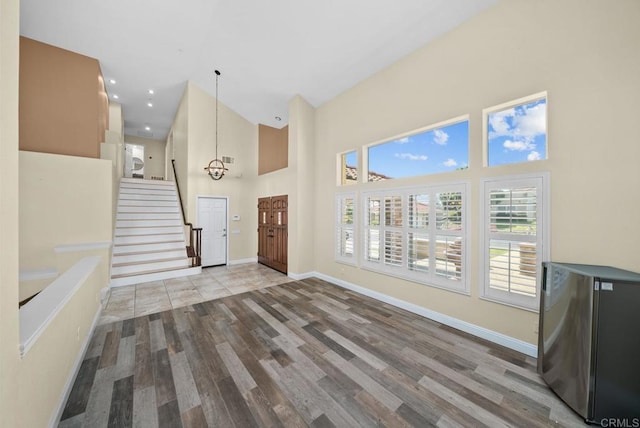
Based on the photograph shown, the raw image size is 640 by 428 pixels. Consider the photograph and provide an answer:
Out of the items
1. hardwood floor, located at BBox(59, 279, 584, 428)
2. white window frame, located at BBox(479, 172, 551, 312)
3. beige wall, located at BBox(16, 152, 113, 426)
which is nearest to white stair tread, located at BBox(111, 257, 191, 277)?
beige wall, located at BBox(16, 152, 113, 426)

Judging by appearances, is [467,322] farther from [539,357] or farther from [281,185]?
[281,185]

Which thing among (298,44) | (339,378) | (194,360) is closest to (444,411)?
(339,378)

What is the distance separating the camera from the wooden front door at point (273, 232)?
6.14 metres

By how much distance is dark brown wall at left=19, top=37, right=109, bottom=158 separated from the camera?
4.31 meters

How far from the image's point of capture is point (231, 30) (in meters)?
4.34

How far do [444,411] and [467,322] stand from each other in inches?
60.0

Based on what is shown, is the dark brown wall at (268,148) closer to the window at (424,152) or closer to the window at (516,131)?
the window at (424,152)

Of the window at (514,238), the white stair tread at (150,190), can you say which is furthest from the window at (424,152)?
the white stair tread at (150,190)

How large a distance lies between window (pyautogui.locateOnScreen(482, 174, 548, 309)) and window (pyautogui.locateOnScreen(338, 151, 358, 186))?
242 cm

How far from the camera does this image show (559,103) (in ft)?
8.02

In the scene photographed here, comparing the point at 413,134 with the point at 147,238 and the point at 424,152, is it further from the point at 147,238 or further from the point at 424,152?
the point at 147,238

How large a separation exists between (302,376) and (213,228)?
5.62m

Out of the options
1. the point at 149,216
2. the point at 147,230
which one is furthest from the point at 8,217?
the point at 149,216

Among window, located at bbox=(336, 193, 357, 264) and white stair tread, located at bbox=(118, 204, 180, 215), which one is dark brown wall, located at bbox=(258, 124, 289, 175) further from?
window, located at bbox=(336, 193, 357, 264)
